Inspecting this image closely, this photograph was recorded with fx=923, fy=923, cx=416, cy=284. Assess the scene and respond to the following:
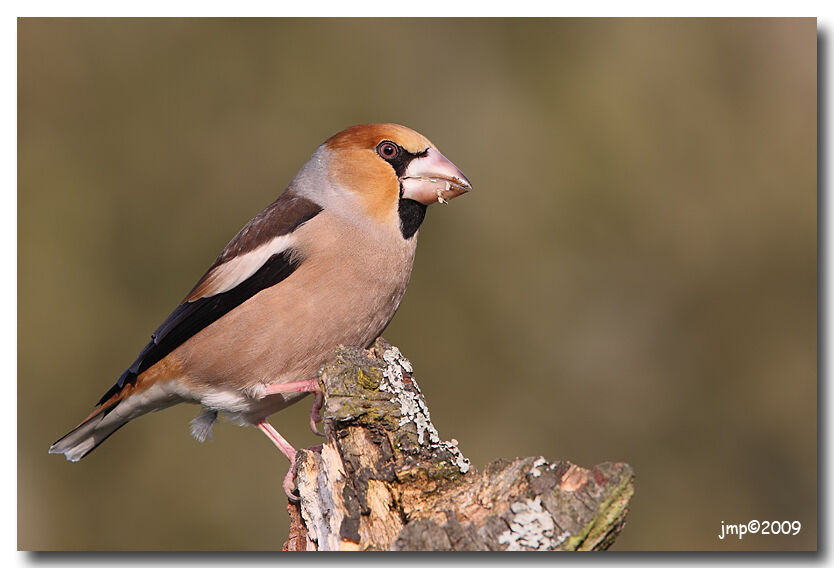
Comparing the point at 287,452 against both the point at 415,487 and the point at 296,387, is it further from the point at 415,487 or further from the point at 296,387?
the point at 415,487

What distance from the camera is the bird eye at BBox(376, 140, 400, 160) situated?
162 inches

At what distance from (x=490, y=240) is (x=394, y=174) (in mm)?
2333

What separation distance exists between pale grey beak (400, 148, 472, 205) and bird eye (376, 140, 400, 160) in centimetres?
9

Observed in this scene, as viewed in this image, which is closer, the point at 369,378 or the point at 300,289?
the point at 369,378

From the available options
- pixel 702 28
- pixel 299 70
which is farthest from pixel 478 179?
pixel 702 28

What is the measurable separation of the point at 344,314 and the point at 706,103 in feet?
9.88

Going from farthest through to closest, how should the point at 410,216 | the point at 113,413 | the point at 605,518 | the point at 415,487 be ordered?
the point at 113,413
the point at 410,216
the point at 415,487
the point at 605,518

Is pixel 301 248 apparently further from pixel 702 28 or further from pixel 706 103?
pixel 706 103

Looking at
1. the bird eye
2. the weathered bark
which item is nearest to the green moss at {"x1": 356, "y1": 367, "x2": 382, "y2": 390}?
the weathered bark

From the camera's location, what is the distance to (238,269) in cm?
404

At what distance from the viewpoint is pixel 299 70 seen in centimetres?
546

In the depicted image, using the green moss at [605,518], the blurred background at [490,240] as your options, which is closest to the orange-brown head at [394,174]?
the blurred background at [490,240]

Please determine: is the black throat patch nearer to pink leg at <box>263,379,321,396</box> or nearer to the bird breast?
the bird breast

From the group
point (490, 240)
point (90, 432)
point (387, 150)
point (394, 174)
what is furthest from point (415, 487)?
point (490, 240)
